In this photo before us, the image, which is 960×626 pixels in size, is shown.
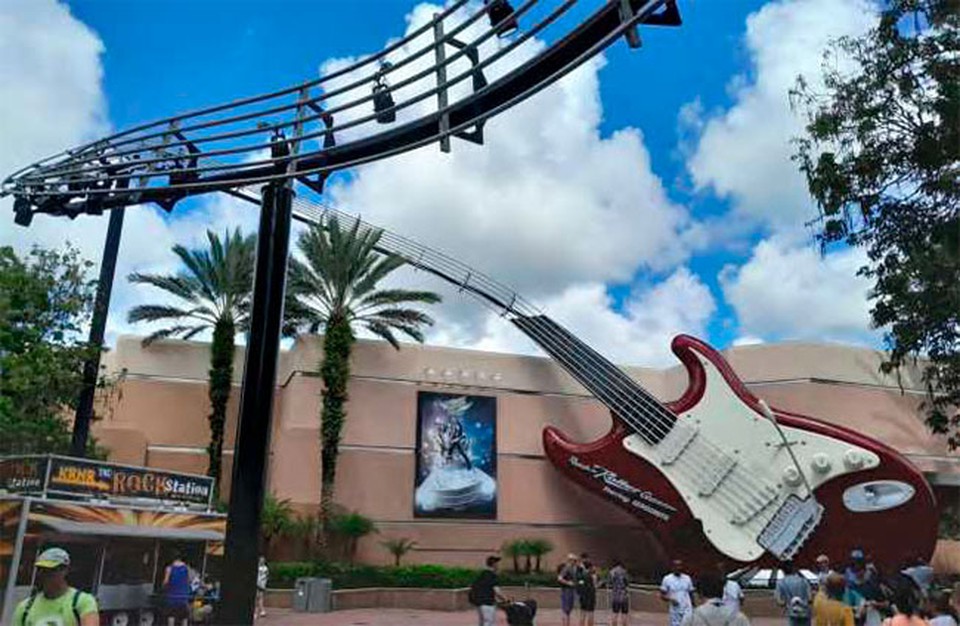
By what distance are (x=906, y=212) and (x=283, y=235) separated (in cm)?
930

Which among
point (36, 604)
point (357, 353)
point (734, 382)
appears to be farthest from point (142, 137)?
point (734, 382)

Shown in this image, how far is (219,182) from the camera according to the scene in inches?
539

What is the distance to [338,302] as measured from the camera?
2783cm

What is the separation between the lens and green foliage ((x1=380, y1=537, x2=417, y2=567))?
26500mm

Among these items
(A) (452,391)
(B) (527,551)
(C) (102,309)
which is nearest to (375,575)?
(B) (527,551)

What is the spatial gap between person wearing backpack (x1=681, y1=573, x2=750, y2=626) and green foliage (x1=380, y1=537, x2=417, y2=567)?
21139 mm

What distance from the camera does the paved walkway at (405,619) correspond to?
761 inches

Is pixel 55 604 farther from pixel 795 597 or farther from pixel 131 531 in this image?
pixel 795 597

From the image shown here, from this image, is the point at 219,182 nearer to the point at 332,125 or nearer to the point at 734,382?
the point at 332,125

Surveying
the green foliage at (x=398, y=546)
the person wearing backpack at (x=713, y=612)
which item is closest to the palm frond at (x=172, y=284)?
the green foliage at (x=398, y=546)

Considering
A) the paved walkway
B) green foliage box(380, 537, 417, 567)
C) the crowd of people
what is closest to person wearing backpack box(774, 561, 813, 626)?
the crowd of people

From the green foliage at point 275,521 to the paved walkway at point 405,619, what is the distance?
3.14 meters

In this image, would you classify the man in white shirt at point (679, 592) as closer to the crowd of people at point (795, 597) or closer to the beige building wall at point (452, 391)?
the crowd of people at point (795, 597)

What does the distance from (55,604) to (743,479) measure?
23321mm
